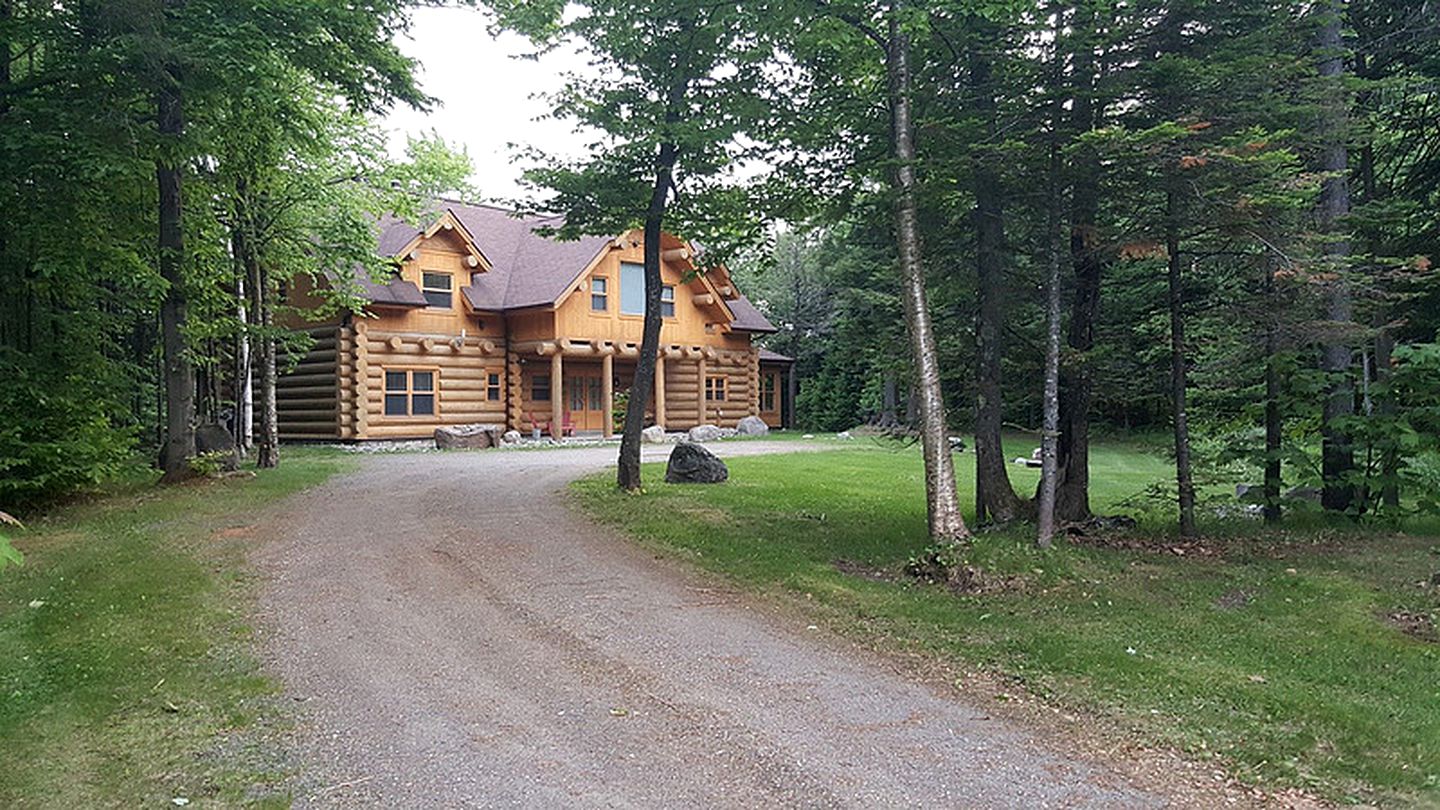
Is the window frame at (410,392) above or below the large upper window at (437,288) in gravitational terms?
below

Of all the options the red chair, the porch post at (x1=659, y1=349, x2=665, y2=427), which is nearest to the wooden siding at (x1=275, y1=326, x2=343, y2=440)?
the red chair

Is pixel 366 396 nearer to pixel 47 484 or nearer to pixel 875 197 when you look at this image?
pixel 47 484

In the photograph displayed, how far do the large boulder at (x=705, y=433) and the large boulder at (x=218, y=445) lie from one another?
1553 cm

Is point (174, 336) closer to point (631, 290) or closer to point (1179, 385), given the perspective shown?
point (1179, 385)

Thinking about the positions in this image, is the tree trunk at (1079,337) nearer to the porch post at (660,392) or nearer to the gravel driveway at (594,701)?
the gravel driveway at (594,701)

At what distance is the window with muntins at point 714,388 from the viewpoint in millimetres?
34628

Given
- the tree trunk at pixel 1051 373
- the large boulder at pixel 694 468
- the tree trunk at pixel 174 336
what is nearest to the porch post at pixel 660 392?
the large boulder at pixel 694 468

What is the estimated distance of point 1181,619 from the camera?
7.67m

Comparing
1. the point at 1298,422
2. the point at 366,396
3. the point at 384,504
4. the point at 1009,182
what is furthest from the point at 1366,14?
the point at 366,396

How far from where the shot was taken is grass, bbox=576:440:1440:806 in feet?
17.0

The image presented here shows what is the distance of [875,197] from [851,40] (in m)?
1.77

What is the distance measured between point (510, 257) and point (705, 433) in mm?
8959

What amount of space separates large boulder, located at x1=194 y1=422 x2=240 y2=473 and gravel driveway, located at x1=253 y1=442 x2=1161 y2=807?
7431 millimetres

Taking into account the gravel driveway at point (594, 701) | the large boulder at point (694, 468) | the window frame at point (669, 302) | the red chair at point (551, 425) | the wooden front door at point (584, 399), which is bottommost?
the gravel driveway at point (594, 701)
